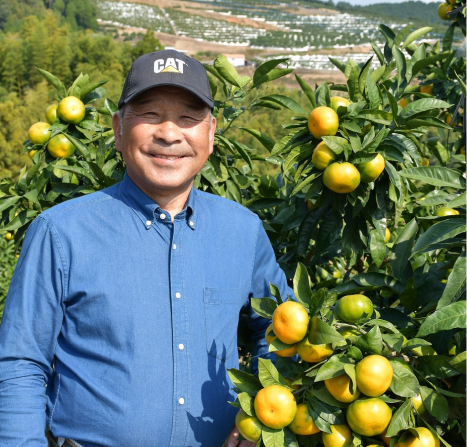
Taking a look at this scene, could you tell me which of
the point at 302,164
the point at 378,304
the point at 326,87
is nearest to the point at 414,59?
the point at 326,87

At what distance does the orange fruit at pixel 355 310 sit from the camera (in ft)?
3.44

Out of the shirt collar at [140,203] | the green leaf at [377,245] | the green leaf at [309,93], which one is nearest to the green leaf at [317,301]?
the shirt collar at [140,203]

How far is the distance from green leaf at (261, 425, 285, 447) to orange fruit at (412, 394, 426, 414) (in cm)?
23

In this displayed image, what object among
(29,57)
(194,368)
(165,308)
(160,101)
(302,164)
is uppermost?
(160,101)

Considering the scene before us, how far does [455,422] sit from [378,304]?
48cm

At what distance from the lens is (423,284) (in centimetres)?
125

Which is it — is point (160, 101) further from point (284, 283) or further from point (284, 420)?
point (284, 420)

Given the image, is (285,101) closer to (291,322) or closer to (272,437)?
(291,322)

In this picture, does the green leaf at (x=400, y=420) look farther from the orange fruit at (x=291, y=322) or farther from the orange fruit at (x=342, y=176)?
the orange fruit at (x=342, y=176)

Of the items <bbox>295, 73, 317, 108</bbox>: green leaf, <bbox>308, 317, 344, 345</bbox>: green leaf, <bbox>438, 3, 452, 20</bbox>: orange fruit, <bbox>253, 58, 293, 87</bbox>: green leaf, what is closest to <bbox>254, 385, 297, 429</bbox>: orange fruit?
<bbox>308, 317, 344, 345</bbox>: green leaf

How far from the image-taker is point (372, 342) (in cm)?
96

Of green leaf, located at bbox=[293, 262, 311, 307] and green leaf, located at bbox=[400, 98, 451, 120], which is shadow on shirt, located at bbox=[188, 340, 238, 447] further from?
green leaf, located at bbox=[400, 98, 451, 120]

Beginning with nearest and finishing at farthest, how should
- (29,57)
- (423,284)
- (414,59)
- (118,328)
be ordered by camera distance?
(118,328)
(423,284)
(414,59)
(29,57)

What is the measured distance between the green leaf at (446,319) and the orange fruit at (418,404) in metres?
0.14
